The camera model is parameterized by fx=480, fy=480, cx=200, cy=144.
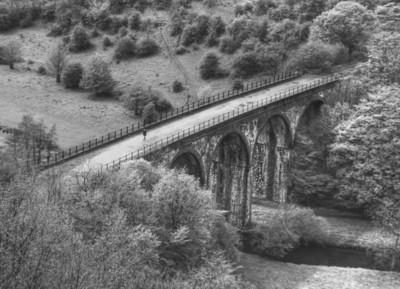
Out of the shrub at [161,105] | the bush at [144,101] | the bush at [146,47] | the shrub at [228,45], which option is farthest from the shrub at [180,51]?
the shrub at [161,105]

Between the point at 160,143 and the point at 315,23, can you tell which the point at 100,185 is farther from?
the point at 315,23

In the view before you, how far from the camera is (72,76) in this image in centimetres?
9075

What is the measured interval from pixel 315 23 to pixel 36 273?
80.1m

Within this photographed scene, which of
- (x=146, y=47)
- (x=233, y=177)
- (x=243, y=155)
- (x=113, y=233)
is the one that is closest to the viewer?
(x=113, y=233)

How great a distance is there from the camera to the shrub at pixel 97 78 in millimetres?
87250

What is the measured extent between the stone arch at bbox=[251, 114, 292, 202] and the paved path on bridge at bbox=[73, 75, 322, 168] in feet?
17.6

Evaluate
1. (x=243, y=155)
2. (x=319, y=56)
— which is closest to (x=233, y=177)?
(x=243, y=155)

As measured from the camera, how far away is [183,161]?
48.0 metres

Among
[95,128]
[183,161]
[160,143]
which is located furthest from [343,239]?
[95,128]

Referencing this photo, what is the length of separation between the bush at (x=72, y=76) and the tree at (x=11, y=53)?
51.0ft

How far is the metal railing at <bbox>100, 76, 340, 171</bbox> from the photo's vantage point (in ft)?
134

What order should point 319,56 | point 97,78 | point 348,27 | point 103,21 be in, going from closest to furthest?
point 319,56, point 348,27, point 97,78, point 103,21

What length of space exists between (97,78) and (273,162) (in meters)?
38.9

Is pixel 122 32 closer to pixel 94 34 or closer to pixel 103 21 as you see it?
pixel 94 34
